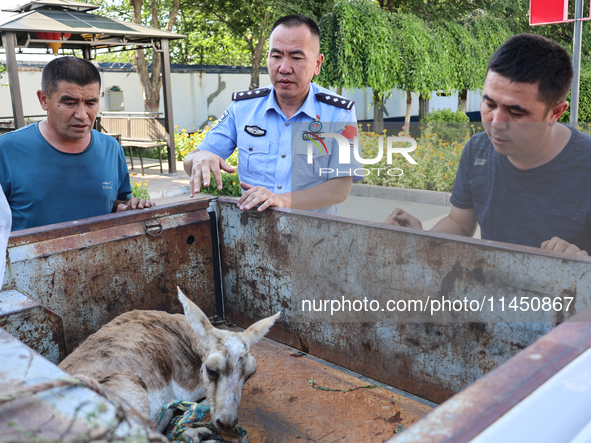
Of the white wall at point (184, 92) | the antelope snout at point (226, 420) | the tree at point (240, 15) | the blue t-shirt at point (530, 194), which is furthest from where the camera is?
the white wall at point (184, 92)

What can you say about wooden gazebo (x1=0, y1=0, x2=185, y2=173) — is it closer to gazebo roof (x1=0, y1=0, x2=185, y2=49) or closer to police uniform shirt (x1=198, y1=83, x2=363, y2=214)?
gazebo roof (x1=0, y1=0, x2=185, y2=49)

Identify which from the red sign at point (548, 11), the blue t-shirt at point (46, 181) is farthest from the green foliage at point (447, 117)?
the blue t-shirt at point (46, 181)

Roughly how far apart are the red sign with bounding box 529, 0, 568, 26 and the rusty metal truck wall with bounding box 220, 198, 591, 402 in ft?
15.8

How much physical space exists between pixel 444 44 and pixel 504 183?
38.1 feet

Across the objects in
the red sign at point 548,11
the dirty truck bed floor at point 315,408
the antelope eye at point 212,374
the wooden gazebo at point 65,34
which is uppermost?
the wooden gazebo at point 65,34

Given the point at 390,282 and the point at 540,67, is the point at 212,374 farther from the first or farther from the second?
the point at 540,67

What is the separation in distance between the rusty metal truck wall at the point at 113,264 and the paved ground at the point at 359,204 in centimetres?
415

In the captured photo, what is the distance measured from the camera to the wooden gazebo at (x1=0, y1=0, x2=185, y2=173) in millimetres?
7824

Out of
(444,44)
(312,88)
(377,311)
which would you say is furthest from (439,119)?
(377,311)

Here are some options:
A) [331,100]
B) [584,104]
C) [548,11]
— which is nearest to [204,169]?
[331,100]

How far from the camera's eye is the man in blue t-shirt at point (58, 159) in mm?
2529

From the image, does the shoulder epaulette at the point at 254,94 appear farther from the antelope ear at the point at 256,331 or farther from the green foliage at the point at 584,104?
the green foliage at the point at 584,104

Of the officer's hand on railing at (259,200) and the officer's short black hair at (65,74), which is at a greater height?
the officer's short black hair at (65,74)

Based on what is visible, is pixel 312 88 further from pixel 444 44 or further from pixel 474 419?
pixel 444 44
